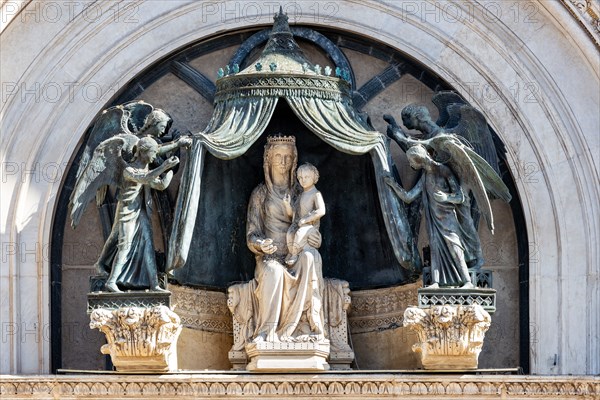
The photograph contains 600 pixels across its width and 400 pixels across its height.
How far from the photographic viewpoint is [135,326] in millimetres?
16062

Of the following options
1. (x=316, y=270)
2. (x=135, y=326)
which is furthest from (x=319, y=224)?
(x=135, y=326)

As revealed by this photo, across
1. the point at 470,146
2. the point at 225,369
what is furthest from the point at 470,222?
the point at 225,369

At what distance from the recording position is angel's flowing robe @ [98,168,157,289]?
16266mm

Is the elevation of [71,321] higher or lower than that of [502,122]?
lower

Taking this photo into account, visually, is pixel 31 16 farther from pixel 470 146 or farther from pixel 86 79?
pixel 470 146

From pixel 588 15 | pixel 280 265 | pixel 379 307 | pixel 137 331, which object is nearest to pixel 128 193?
pixel 137 331

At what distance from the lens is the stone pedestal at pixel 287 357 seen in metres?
16.2

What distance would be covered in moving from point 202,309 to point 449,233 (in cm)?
173

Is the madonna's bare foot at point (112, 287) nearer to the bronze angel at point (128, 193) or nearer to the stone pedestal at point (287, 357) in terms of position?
the bronze angel at point (128, 193)

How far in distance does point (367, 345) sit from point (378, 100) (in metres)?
1.66

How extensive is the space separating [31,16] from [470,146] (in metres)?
3.03

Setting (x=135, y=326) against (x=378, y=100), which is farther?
(x=378, y=100)

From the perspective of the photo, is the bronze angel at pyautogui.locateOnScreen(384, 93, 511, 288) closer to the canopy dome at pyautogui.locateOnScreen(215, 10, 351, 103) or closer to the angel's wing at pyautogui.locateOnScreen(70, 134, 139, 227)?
the canopy dome at pyautogui.locateOnScreen(215, 10, 351, 103)

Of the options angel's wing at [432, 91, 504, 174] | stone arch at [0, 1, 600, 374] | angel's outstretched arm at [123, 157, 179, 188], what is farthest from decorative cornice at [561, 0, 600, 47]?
angel's outstretched arm at [123, 157, 179, 188]
